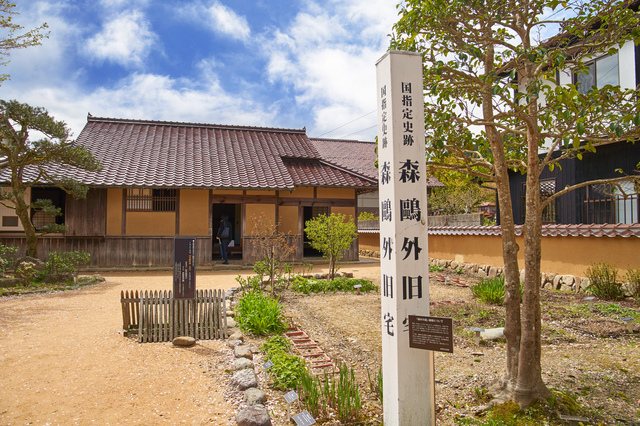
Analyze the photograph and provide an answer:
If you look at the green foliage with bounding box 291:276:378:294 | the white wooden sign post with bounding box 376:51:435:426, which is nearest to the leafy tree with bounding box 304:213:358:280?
the green foliage with bounding box 291:276:378:294

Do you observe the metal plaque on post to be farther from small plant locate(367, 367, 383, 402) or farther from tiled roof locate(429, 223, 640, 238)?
tiled roof locate(429, 223, 640, 238)

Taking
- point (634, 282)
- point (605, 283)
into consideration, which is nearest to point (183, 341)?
point (605, 283)

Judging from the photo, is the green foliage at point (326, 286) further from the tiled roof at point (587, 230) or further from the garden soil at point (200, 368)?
the tiled roof at point (587, 230)

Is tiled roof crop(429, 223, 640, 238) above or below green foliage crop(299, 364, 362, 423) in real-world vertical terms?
above

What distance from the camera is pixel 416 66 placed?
3227mm

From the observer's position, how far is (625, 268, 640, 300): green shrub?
7.37 metres

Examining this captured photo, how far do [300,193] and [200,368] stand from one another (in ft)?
35.9

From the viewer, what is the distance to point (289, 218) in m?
15.3

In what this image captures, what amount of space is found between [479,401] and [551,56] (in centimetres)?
290

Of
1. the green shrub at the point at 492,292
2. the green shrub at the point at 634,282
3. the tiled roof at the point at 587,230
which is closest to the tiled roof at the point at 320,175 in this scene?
the tiled roof at the point at 587,230

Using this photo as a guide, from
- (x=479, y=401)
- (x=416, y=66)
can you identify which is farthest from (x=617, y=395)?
(x=416, y=66)

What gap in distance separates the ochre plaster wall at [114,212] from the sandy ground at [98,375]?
253 inches

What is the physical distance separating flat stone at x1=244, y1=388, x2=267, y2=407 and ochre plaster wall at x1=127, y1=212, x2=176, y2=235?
1099cm

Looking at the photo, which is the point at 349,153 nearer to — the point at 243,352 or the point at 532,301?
the point at 243,352
